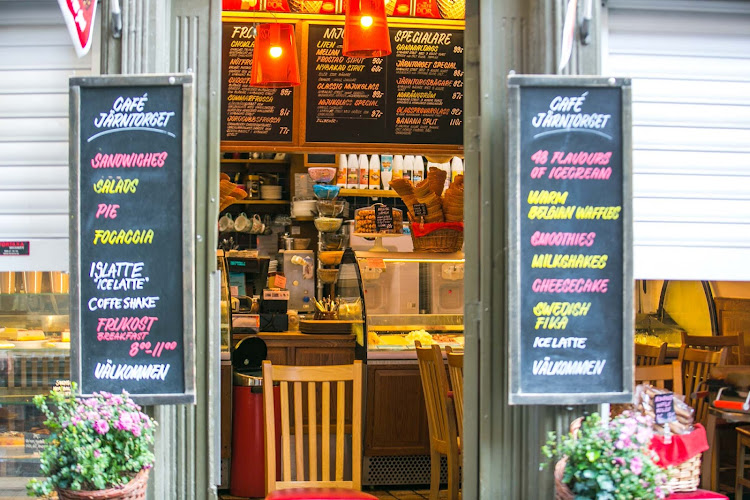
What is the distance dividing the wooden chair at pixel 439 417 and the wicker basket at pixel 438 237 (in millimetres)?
1289

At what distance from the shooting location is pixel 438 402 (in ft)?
17.1

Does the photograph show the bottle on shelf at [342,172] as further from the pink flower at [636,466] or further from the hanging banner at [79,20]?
the pink flower at [636,466]

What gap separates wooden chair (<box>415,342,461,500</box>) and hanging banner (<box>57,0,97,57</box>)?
2774 millimetres

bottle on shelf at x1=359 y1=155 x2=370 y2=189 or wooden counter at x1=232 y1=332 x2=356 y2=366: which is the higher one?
bottle on shelf at x1=359 y1=155 x2=370 y2=189

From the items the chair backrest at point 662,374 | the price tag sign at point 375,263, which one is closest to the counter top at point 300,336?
the price tag sign at point 375,263

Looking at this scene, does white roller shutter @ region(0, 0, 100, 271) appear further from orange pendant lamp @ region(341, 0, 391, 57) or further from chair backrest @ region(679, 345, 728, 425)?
chair backrest @ region(679, 345, 728, 425)

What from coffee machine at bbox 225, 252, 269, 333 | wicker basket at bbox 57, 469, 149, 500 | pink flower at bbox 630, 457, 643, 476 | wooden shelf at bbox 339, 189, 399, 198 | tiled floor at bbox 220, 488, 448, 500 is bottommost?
tiled floor at bbox 220, 488, 448, 500

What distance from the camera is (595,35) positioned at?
10.4ft

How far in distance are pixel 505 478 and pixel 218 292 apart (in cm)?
130

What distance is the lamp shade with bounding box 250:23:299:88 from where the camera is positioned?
5.69 meters

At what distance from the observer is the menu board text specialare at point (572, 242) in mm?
2953

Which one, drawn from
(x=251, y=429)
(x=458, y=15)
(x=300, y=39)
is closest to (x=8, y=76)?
(x=251, y=429)

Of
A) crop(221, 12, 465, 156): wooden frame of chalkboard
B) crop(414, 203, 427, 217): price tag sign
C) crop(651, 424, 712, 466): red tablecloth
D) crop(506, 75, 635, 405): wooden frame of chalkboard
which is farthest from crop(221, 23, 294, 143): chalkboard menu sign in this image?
crop(651, 424, 712, 466): red tablecloth

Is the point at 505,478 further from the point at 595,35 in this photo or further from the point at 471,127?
the point at 595,35
